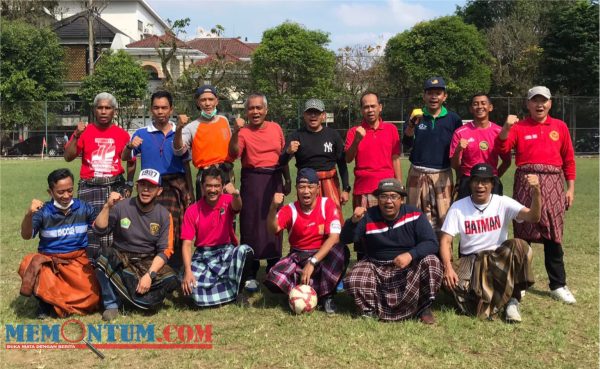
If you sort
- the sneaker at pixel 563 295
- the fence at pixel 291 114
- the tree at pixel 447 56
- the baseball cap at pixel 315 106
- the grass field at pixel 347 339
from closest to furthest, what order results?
1. the grass field at pixel 347 339
2. the sneaker at pixel 563 295
3. the baseball cap at pixel 315 106
4. the fence at pixel 291 114
5. the tree at pixel 447 56

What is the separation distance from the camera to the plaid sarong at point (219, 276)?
4.91m

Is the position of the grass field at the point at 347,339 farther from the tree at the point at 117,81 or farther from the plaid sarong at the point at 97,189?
the tree at the point at 117,81

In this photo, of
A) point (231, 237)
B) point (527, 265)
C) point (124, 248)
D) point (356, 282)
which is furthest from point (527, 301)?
point (124, 248)

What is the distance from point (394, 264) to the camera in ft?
15.3

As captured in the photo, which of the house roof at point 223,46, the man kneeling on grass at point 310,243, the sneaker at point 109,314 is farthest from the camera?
the house roof at point 223,46

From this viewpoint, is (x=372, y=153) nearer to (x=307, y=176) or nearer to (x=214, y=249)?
(x=307, y=176)

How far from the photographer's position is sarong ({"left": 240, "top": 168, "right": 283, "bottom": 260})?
5.47 metres

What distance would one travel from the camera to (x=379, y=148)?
217 inches

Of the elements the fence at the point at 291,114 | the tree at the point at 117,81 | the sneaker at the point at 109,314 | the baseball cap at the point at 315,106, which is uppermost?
the tree at the point at 117,81

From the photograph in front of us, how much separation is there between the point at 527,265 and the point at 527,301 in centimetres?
83

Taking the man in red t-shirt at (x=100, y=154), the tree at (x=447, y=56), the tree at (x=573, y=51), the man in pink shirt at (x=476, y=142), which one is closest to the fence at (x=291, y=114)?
the tree at (x=447, y=56)

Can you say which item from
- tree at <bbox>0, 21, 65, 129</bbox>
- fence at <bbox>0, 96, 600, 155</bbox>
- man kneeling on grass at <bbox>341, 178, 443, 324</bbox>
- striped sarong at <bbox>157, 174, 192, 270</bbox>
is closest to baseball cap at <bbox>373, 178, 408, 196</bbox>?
man kneeling on grass at <bbox>341, 178, 443, 324</bbox>

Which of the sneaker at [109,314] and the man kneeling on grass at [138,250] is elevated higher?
the man kneeling on grass at [138,250]

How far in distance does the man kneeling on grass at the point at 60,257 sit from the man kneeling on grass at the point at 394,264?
236 centimetres
